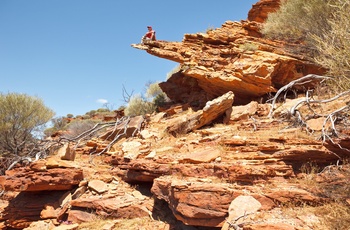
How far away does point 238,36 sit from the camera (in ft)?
36.9

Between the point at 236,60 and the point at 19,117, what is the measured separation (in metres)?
11.9

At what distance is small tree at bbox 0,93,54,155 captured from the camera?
39.4 ft

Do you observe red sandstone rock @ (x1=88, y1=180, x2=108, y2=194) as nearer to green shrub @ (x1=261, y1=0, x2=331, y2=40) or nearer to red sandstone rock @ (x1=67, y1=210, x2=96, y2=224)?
red sandstone rock @ (x1=67, y1=210, x2=96, y2=224)

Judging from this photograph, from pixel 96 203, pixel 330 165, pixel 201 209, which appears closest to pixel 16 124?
pixel 96 203

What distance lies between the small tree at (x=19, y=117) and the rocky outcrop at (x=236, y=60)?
7.58 m

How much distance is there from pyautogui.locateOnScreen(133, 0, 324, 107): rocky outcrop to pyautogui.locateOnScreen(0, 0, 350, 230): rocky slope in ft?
0.16

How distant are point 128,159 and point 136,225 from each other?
2097 mm

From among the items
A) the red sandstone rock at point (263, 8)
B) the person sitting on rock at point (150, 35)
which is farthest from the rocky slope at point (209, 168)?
the red sandstone rock at point (263, 8)

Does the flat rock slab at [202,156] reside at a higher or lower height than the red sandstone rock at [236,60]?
lower

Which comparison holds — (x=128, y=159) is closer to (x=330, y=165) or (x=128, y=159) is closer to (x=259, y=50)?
(x=330, y=165)

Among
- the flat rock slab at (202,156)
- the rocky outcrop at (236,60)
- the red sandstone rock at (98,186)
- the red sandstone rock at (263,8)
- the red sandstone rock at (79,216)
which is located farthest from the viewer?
the red sandstone rock at (263,8)

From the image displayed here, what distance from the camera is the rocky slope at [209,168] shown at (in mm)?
4141

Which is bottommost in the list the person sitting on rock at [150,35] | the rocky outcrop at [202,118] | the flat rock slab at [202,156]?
the flat rock slab at [202,156]

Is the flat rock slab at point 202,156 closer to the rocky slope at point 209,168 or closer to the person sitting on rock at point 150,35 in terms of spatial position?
the rocky slope at point 209,168
